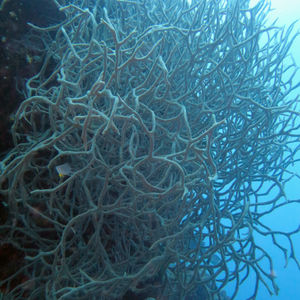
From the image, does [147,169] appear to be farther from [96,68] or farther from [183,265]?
[183,265]

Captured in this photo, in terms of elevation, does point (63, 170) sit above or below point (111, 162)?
below

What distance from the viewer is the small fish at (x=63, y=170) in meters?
2.05

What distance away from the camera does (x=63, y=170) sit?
2066 mm

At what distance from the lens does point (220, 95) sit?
2557 mm

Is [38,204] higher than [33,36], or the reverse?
[33,36]

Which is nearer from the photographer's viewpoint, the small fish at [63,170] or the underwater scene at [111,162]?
the underwater scene at [111,162]

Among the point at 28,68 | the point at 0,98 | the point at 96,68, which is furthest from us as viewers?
the point at 28,68

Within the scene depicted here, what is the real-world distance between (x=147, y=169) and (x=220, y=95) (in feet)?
3.53

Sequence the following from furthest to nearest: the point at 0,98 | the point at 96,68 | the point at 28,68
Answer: the point at 28,68
the point at 0,98
the point at 96,68

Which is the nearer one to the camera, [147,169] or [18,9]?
[147,169]

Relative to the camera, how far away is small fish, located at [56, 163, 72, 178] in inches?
80.7

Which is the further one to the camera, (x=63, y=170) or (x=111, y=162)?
(x=111, y=162)

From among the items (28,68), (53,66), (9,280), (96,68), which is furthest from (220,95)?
(9,280)

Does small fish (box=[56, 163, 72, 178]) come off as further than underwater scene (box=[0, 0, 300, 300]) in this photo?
Yes
